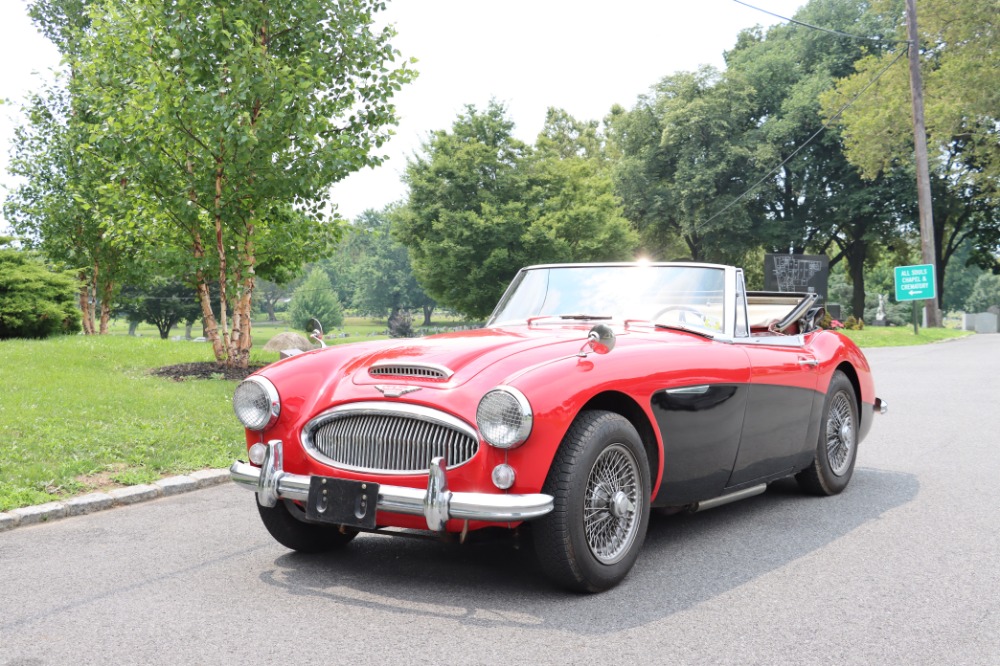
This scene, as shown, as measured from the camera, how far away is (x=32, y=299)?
1862 cm

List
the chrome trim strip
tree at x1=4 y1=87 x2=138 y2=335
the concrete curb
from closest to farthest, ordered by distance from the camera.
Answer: the chrome trim strip
the concrete curb
tree at x1=4 y1=87 x2=138 y2=335

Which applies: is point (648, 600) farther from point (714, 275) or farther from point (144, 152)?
point (144, 152)

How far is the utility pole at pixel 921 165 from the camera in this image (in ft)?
102

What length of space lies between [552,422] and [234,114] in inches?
362

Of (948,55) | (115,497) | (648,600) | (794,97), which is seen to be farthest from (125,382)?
(794,97)

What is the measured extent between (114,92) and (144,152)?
37.4 inches

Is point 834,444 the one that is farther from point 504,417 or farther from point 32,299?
point 32,299

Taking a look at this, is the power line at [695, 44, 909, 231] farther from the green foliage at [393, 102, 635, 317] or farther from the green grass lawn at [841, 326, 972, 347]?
the green grass lawn at [841, 326, 972, 347]

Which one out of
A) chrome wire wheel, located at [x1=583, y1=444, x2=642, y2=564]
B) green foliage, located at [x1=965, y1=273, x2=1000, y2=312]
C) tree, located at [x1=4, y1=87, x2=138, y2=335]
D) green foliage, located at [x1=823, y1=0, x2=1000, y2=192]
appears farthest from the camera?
green foliage, located at [x1=965, y1=273, x2=1000, y2=312]

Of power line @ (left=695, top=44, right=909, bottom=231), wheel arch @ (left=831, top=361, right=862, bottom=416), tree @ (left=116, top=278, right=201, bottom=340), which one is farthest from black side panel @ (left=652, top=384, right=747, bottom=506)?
tree @ (left=116, top=278, right=201, bottom=340)

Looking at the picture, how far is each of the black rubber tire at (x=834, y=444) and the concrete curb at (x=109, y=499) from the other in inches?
165

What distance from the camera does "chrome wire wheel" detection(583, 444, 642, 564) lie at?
13.5 ft

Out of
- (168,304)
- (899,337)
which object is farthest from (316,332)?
(168,304)

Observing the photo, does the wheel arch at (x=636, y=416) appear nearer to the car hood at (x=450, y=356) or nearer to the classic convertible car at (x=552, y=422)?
the classic convertible car at (x=552, y=422)
